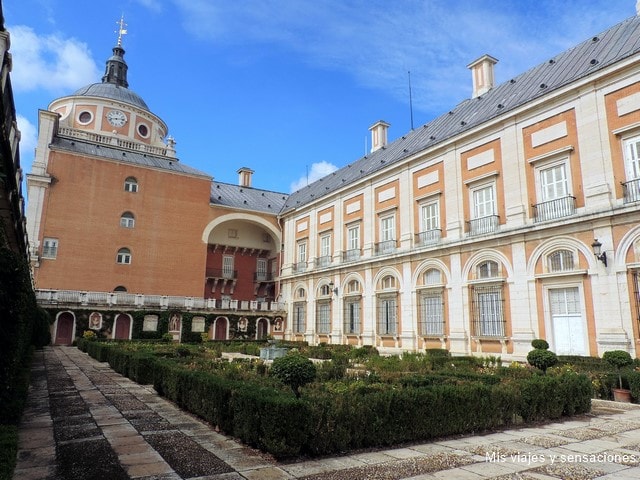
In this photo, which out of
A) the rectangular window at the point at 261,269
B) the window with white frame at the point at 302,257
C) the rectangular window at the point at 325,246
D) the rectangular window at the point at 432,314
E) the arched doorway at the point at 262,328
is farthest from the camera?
the rectangular window at the point at 261,269

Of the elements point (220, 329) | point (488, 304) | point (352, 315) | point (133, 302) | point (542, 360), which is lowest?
point (542, 360)

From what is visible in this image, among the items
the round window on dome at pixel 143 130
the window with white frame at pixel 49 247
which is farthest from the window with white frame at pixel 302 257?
the round window on dome at pixel 143 130

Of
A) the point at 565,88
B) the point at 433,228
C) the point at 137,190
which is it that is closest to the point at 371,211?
the point at 433,228

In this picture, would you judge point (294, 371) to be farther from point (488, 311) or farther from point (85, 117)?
point (85, 117)

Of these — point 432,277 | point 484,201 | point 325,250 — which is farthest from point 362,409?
point 325,250

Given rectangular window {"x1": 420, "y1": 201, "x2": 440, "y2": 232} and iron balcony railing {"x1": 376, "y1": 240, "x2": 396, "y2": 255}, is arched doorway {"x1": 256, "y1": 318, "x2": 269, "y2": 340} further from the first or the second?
rectangular window {"x1": 420, "y1": 201, "x2": 440, "y2": 232}

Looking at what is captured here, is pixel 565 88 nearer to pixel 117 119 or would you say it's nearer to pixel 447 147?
pixel 447 147

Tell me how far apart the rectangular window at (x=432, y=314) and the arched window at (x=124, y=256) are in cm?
2150

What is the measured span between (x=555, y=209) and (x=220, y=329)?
24.5 meters

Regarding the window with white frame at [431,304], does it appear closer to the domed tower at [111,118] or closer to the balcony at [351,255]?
the balcony at [351,255]

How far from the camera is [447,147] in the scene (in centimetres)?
2211

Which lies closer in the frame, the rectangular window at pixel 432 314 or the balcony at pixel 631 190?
the balcony at pixel 631 190

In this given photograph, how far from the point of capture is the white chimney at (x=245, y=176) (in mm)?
45250

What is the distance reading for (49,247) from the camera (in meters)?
29.4
